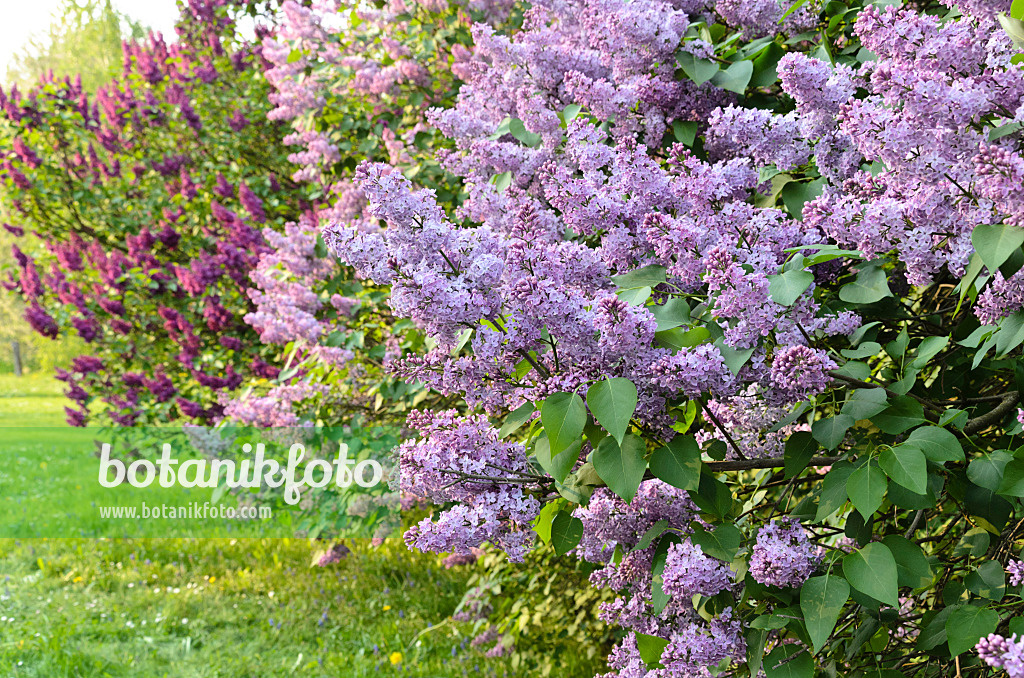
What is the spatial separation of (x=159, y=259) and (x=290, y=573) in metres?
2.63

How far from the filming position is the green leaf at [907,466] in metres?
1.20

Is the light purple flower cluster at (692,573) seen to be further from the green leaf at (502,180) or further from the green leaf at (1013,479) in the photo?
the green leaf at (502,180)

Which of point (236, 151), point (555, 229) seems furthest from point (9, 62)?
point (555, 229)

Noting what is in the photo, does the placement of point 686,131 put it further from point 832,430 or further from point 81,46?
point 81,46

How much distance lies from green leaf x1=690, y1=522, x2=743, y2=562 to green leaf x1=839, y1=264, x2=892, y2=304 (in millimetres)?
447

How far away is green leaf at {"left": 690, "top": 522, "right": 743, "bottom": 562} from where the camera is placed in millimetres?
1398

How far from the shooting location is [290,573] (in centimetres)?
577

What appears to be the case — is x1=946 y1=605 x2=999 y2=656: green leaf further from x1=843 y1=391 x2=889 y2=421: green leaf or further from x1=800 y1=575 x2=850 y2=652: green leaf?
x1=843 y1=391 x2=889 y2=421: green leaf

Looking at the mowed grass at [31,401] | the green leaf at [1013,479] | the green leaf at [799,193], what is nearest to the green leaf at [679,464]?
the green leaf at [1013,479]

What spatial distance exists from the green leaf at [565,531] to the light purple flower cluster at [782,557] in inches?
12.0

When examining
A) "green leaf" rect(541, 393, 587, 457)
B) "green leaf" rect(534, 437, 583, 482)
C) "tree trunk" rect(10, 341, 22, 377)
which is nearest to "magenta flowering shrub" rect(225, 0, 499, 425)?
"green leaf" rect(534, 437, 583, 482)

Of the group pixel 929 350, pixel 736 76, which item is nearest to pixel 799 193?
pixel 736 76

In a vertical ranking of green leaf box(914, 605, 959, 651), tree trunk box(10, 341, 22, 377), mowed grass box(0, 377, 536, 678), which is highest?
green leaf box(914, 605, 959, 651)

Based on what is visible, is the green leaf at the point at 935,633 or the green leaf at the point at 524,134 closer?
the green leaf at the point at 935,633
